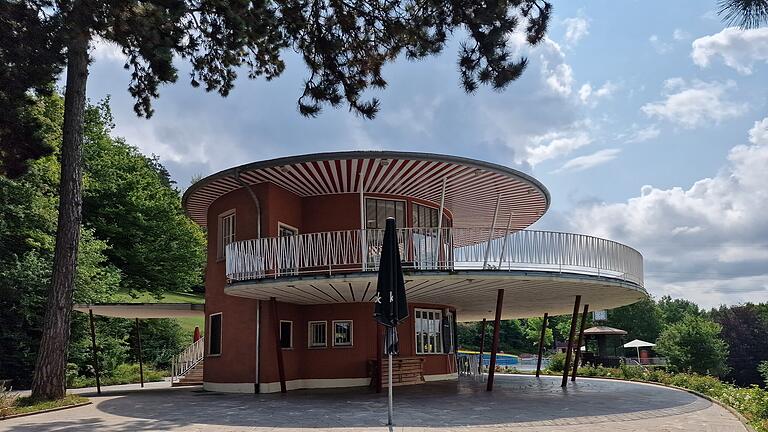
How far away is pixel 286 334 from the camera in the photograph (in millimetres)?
16234

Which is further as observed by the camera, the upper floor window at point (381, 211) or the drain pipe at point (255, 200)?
the upper floor window at point (381, 211)

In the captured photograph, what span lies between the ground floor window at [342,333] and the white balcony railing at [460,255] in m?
2.32

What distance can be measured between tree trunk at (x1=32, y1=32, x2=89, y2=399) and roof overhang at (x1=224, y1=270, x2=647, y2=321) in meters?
3.62

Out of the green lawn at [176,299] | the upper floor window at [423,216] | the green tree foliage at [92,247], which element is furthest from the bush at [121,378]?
the upper floor window at [423,216]

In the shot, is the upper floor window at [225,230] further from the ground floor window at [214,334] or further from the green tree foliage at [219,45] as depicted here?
the green tree foliage at [219,45]

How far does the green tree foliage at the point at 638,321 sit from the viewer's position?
6444 centimetres

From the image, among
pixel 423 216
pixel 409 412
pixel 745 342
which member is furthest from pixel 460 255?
pixel 745 342

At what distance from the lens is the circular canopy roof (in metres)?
14.0

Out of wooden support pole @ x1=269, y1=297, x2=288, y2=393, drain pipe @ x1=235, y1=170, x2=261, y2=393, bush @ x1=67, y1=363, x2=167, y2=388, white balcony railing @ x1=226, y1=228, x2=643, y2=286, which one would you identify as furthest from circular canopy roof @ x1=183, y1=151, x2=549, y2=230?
bush @ x1=67, y1=363, x2=167, y2=388

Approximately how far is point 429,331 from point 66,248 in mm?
9969

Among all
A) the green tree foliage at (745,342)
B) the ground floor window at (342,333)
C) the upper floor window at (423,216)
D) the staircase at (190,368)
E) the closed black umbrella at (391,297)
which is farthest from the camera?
the green tree foliage at (745,342)

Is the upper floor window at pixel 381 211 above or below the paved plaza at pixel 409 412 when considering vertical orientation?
above

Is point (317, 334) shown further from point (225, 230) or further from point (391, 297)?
point (391, 297)

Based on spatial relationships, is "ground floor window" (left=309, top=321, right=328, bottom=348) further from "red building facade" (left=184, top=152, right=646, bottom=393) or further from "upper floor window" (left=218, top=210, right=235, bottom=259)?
"upper floor window" (left=218, top=210, right=235, bottom=259)
